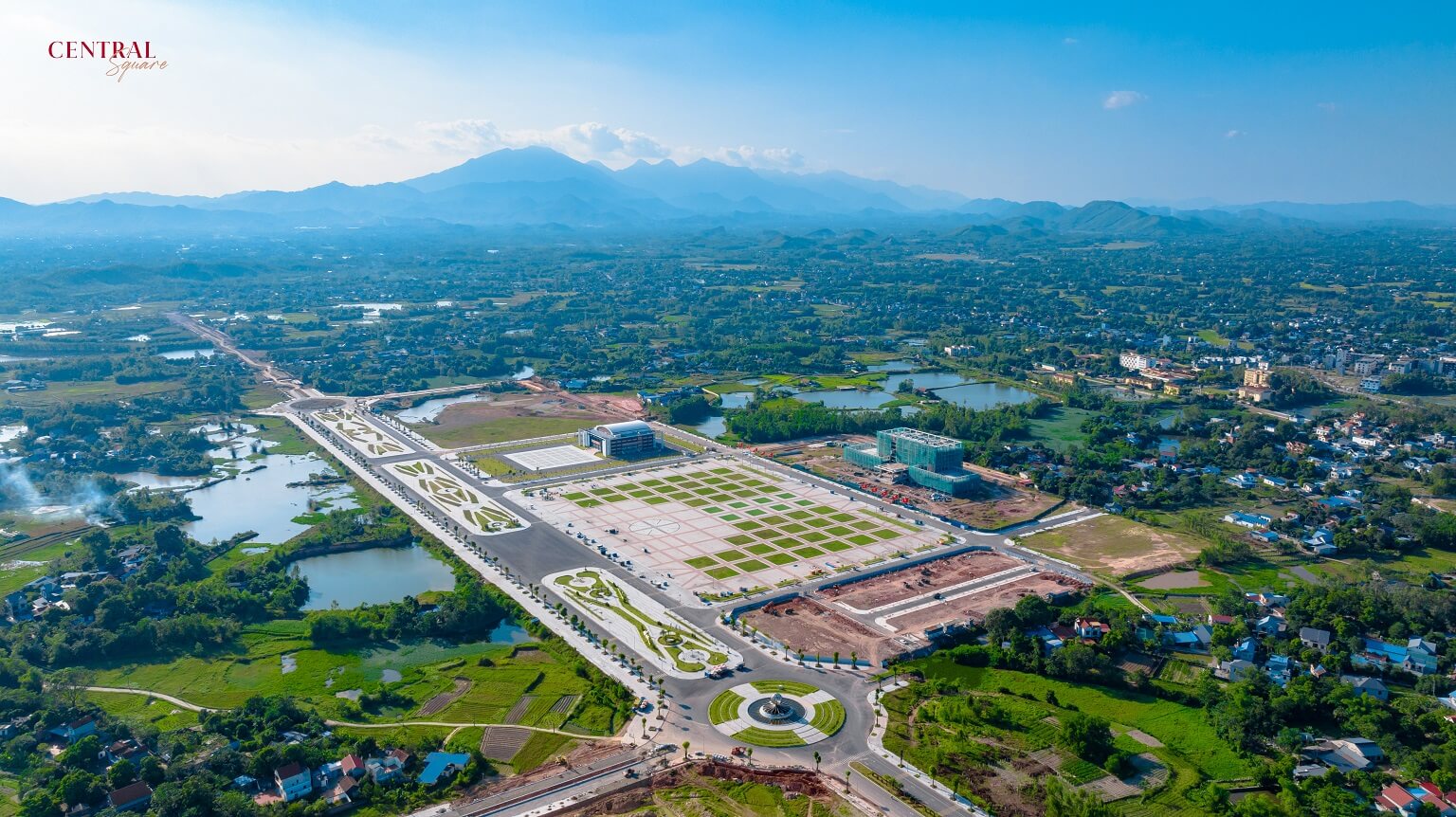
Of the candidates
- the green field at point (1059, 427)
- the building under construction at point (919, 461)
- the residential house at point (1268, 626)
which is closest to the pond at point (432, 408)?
the building under construction at point (919, 461)

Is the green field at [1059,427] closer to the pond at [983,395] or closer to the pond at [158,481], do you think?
the pond at [983,395]

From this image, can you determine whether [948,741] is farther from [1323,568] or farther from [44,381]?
[44,381]

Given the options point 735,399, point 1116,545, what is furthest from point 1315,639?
point 735,399

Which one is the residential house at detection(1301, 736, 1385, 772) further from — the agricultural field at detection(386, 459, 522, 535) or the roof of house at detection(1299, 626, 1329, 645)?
the agricultural field at detection(386, 459, 522, 535)

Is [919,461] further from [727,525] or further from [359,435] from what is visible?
[359,435]

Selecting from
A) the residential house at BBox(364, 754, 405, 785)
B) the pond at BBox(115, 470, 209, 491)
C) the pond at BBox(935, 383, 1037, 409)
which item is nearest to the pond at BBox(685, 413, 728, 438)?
the pond at BBox(935, 383, 1037, 409)
